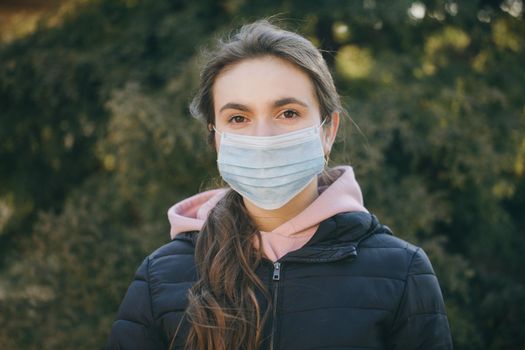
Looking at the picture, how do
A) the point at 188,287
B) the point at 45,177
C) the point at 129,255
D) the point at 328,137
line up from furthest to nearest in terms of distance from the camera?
the point at 45,177, the point at 129,255, the point at 328,137, the point at 188,287

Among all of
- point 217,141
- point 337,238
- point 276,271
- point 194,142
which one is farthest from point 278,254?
point 194,142

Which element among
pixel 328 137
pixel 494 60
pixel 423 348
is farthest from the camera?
pixel 494 60

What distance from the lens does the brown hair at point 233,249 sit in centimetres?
201

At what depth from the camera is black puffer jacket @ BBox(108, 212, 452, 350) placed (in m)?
1.98

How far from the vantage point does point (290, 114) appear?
2.16 m

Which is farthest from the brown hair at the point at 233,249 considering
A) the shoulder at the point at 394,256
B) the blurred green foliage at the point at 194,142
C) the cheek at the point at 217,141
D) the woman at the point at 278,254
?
the blurred green foliage at the point at 194,142

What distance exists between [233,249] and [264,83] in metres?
0.62

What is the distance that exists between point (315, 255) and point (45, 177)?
429 centimetres

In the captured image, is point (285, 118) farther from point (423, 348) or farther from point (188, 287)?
point (423, 348)

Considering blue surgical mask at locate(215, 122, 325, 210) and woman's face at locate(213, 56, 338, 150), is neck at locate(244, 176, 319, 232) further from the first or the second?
woman's face at locate(213, 56, 338, 150)

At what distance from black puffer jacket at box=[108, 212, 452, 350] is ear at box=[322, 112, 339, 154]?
1.03ft

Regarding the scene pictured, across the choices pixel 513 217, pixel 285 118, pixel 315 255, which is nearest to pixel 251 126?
pixel 285 118

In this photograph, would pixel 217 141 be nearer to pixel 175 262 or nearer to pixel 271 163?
pixel 271 163

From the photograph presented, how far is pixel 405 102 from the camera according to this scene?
477 cm
